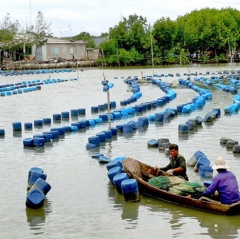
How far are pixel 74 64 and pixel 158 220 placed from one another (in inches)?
2629

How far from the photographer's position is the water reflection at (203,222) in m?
10.7

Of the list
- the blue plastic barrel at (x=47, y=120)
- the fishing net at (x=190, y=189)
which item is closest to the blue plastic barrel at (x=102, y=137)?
the blue plastic barrel at (x=47, y=120)

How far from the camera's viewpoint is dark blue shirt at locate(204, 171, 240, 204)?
11.0m

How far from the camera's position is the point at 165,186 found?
40.7 ft

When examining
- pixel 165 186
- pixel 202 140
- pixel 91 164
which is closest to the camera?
pixel 165 186

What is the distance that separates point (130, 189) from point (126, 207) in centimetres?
36

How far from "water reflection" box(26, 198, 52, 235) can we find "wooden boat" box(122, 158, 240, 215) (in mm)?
1828

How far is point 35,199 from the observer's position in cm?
1230

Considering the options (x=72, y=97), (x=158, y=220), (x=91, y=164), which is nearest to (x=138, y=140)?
(x=91, y=164)

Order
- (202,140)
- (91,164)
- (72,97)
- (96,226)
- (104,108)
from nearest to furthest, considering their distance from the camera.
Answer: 1. (96,226)
2. (91,164)
3. (202,140)
4. (104,108)
5. (72,97)

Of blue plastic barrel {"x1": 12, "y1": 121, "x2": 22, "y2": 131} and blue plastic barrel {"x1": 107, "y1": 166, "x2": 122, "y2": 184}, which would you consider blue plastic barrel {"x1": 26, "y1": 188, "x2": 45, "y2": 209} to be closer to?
blue plastic barrel {"x1": 107, "y1": 166, "x2": 122, "y2": 184}

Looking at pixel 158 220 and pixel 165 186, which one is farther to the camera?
pixel 165 186

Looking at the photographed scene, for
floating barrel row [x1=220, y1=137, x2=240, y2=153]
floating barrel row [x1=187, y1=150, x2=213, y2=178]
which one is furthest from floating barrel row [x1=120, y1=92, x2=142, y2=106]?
floating barrel row [x1=187, y1=150, x2=213, y2=178]

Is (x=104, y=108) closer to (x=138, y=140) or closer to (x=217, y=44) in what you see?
(x=138, y=140)
